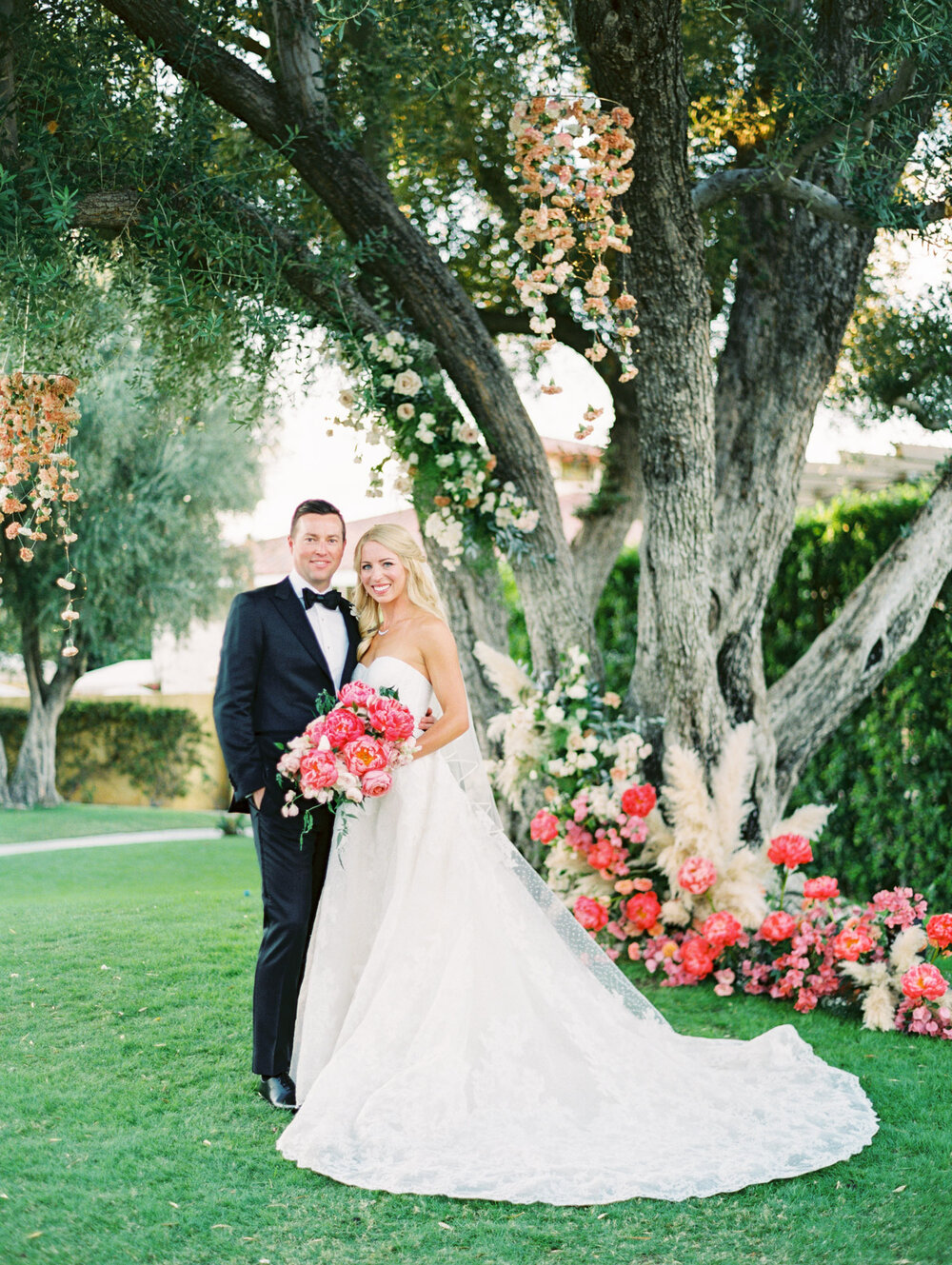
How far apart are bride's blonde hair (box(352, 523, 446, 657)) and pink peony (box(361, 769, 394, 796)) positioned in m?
0.73

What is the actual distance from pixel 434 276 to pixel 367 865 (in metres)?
2.88

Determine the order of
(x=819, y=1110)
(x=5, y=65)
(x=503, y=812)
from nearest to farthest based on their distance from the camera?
(x=819, y=1110) → (x=5, y=65) → (x=503, y=812)

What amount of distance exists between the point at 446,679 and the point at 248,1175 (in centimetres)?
168

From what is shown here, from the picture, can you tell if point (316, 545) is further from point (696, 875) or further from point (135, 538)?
point (135, 538)

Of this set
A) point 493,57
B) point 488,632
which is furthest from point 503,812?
point 493,57

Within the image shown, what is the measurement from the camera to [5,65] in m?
4.32

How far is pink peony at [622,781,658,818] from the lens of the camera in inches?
214

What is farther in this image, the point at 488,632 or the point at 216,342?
the point at 488,632

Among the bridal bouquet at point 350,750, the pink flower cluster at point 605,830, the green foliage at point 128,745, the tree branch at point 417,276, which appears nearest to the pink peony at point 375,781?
the bridal bouquet at point 350,750

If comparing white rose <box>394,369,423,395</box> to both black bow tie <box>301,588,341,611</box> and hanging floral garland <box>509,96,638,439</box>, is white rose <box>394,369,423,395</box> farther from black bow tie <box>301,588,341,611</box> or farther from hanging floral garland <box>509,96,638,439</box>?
black bow tie <box>301,588,341,611</box>

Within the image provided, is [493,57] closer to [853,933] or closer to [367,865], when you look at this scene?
[367,865]

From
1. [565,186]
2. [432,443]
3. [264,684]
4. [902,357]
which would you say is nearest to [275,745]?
[264,684]

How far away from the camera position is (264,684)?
383cm

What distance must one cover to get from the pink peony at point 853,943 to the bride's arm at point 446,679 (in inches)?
78.9
